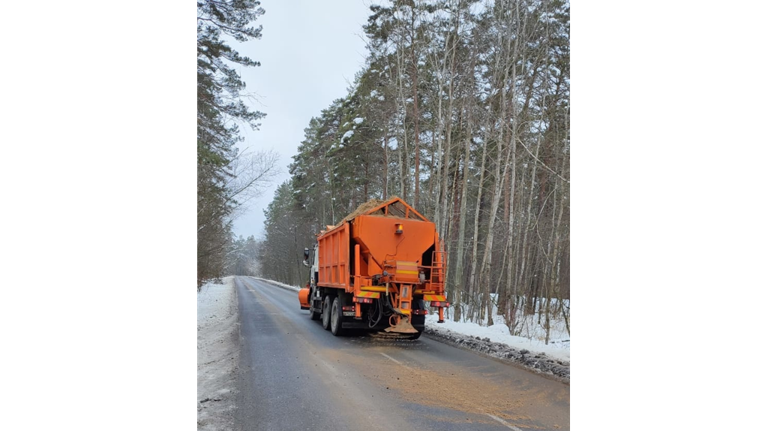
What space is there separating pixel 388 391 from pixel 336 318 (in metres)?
6.24

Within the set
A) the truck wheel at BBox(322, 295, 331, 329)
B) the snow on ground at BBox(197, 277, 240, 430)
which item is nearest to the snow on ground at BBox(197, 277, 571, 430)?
the snow on ground at BBox(197, 277, 240, 430)

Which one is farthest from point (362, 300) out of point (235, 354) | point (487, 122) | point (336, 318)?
point (487, 122)

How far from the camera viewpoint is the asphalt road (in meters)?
5.27

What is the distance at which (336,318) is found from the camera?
41.9 feet

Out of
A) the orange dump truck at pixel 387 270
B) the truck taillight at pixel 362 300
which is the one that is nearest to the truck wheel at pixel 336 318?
the orange dump truck at pixel 387 270

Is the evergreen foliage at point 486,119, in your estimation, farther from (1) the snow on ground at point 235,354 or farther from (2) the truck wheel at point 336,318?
(2) the truck wheel at point 336,318

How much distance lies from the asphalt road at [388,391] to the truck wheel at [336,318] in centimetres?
158

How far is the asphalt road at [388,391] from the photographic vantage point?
17.3 feet

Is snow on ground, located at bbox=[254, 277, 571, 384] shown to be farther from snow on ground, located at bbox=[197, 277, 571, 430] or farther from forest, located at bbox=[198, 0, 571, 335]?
forest, located at bbox=[198, 0, 571, 335]

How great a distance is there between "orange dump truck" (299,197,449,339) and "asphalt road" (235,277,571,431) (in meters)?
1.17
